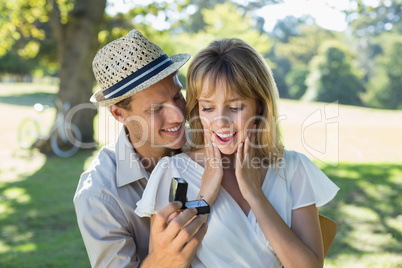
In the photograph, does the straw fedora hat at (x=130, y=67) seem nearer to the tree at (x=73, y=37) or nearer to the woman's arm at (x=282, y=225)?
the woman's arm at (x=282, y=225)

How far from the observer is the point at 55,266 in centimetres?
527

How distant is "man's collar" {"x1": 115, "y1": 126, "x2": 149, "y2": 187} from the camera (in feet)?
8.64

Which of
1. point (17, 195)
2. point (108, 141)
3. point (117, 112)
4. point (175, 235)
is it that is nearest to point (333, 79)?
point (108, 141)

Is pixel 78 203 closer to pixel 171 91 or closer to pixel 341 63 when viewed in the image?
pixel 171 91

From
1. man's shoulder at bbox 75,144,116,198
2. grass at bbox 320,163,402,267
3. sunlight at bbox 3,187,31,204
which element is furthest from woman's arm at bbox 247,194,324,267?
sunlight at bbox 3,187,31,204

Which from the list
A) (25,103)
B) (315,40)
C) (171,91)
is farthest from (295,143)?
(315,40)

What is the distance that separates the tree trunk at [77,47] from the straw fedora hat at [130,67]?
9.02 metres

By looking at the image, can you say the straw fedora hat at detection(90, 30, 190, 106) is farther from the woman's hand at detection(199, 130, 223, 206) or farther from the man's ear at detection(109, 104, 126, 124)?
the woman's hand at detection(199, 130, 223, 206)

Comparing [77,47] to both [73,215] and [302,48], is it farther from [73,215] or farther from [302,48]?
[302,48]

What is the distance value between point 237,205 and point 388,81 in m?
34.9

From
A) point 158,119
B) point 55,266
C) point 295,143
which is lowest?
point 55,266

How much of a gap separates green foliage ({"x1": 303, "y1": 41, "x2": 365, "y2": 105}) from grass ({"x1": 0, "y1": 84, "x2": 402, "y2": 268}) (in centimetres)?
1409

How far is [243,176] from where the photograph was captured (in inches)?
88.2

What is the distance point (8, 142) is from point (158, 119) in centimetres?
1356
